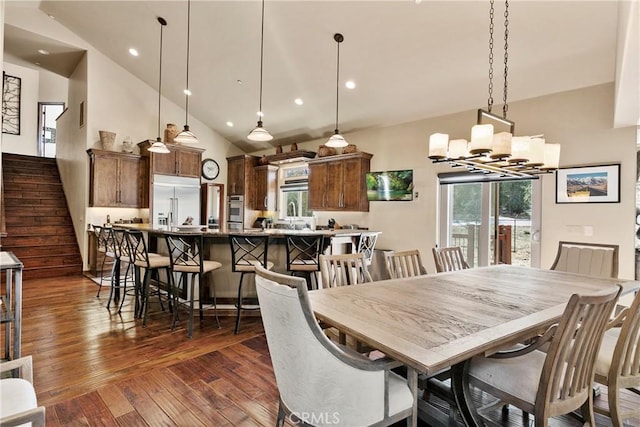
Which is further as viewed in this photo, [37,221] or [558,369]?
[37,221]

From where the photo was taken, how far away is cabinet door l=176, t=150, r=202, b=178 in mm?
7367


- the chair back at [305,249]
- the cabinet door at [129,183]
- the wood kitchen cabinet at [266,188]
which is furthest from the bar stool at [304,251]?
the cabinet door at [129,183]

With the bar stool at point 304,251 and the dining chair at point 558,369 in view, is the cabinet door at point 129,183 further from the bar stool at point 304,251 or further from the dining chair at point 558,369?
the dining chair at point 558,369

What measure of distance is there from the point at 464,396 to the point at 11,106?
12347 millimetres

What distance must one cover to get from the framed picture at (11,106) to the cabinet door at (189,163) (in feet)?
18.1

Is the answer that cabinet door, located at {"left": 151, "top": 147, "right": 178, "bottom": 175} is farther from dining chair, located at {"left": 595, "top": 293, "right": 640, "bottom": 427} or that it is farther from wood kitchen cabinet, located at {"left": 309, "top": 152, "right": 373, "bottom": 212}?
dining chair, located at {"left": 595, "top": 293, "right": 640, "bottom": 427}

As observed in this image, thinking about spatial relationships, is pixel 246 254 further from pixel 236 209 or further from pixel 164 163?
pixel 236 209

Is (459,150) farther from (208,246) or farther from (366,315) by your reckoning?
(208,246)

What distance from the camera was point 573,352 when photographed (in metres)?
1.45

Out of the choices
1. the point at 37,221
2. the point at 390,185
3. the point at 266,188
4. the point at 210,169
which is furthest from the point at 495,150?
the point at 37,221

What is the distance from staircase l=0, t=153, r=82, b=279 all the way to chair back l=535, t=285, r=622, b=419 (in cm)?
781

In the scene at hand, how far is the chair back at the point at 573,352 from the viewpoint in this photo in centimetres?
136

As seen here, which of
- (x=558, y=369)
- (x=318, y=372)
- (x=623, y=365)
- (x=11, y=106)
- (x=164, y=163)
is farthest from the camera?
(x=11, y=106)

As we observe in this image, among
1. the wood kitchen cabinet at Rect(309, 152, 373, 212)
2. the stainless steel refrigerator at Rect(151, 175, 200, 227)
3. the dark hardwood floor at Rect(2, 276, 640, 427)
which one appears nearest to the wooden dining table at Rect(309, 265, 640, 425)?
the dark hardwood floor at Rect(2, 276, 640, 427)
